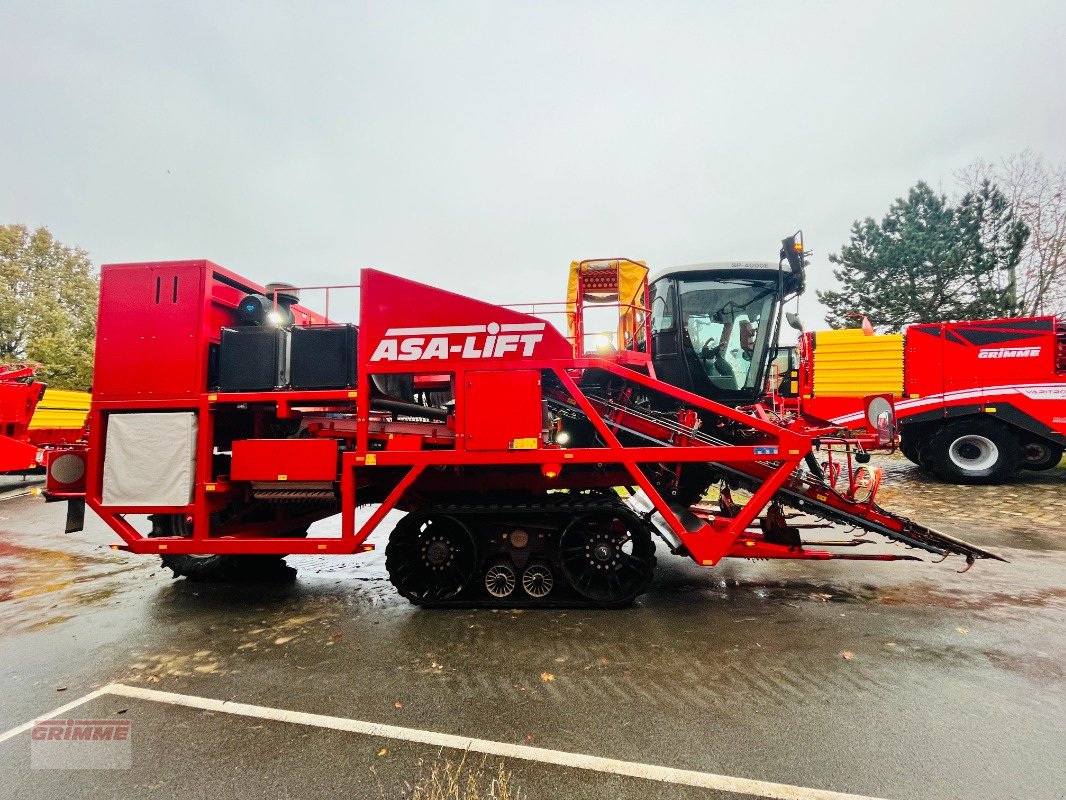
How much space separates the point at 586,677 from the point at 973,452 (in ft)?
36.7

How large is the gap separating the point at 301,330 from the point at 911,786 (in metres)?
4.74

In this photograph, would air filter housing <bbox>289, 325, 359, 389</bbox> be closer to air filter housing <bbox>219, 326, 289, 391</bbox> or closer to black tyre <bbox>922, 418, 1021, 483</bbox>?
air filter housing <bbox>219, 326, 289, 391</bbox>

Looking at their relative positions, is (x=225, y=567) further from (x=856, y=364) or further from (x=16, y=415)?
(x=856, y=364)

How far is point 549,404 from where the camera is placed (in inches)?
175

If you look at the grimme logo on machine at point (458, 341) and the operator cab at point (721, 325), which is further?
the operator cab at point (721, 325)

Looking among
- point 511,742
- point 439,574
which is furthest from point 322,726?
point 439,574

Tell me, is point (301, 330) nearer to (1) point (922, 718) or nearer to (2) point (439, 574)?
(2) point (439, 574)

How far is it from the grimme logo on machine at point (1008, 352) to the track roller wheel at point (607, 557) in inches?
404

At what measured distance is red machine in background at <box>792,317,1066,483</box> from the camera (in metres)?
9.38

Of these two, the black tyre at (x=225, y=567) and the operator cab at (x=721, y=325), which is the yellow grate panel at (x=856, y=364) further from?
the black tyre at (x=225, y=567)

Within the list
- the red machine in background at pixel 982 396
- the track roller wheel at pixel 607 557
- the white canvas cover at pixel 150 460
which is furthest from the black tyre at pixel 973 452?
the white canvas cover at pixel 150 460

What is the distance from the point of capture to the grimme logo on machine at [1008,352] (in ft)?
31.2

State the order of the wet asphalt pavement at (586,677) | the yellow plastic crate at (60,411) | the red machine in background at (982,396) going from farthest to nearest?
the yellow plastic crate at (60,411), the red machine in background at (982,396), the wet asphalt pavement at (586,677)

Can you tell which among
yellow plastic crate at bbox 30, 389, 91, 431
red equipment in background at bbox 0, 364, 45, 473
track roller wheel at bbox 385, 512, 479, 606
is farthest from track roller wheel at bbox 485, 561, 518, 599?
yellow plastic crate at bbox 30, 389, 91, 431
